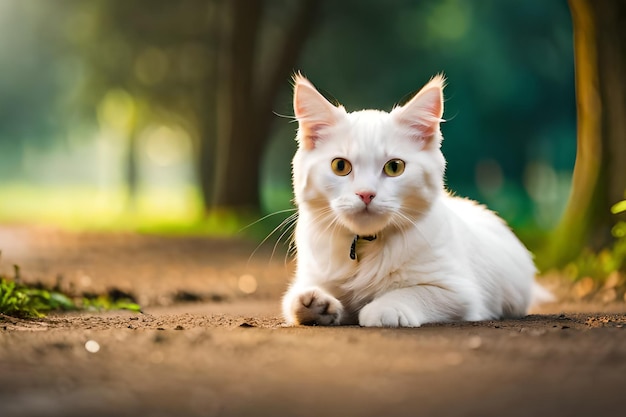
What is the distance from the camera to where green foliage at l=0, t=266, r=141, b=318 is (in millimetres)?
5164

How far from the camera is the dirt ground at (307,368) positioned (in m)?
2.58

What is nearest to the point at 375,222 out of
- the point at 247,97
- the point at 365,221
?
the point at 365,221

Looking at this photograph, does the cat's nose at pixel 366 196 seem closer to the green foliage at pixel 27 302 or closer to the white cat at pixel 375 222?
the white cat at pixel 375 222

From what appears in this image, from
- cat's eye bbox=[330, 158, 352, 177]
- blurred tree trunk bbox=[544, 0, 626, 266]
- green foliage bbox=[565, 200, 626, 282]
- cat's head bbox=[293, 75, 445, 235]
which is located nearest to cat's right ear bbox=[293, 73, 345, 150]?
cat's head bbox=[293, 75, 445, 235]

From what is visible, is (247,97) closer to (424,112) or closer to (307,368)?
(424,112)

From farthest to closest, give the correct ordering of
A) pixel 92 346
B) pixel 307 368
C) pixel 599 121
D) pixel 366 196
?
pixel 599 121 → pixel 366 196 → pixel 92 346 → pixel 307 368

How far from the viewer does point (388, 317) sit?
4039mm

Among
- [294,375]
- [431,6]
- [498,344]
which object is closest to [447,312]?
[498,344]

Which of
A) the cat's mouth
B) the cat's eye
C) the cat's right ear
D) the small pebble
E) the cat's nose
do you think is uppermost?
the cat's right ear

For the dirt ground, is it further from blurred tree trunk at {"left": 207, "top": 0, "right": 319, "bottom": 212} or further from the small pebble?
blurred tree trunk at {"left": 207, "top": 0, "right": 319, "bottom": 212}

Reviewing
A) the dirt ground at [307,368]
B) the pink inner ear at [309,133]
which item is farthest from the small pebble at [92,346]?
the pink inner ear at [309,133]

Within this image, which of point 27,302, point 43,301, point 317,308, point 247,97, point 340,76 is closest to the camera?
point 317,308

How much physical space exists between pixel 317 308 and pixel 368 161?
79cm

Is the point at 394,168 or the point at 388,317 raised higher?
the point at 394,168
